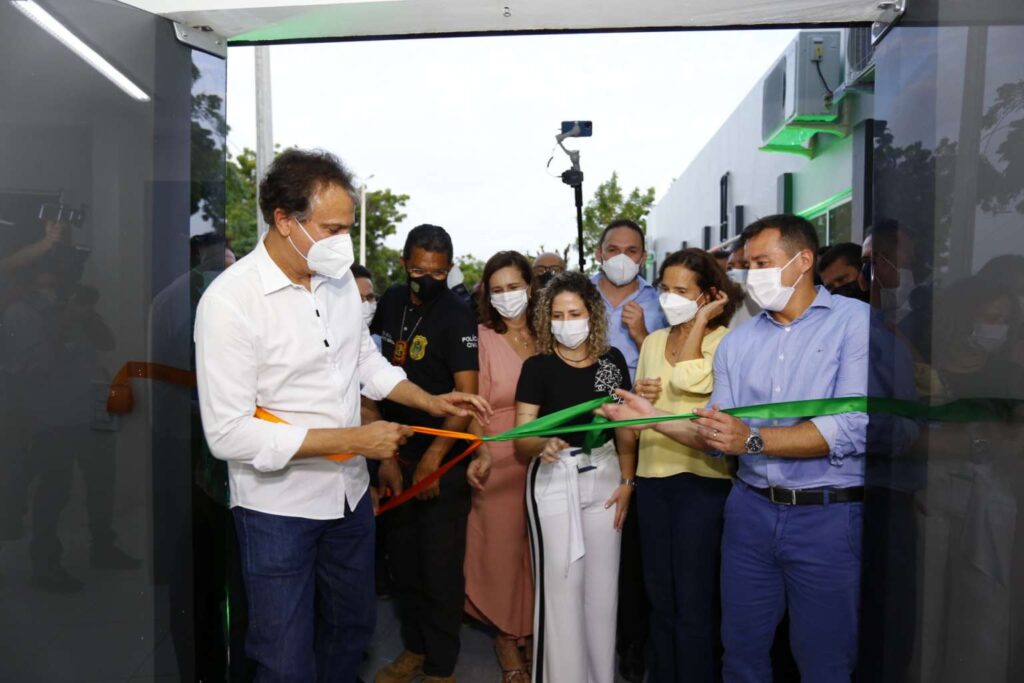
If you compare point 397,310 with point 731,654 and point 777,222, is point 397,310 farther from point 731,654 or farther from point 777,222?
point 731,654

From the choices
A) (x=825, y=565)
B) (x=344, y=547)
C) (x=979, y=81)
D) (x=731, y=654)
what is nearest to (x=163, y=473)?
(x=344, y=547)

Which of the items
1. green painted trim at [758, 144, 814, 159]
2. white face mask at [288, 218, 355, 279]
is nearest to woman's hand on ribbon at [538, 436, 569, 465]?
white face mask at [288, 218, 355, 279]

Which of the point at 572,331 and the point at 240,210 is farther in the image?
the point at 240,210

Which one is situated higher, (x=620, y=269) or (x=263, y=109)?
(x=263, y=109)

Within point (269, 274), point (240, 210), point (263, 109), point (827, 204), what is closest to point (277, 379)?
point (269, 274)

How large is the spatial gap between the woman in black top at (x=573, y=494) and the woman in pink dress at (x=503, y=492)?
0.41m

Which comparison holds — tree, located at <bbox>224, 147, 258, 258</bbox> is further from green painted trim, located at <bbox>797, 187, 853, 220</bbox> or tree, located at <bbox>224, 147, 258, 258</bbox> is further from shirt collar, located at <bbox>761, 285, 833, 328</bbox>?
shirt collar, located at <bbox>761, 285, 833, 328</bbox>

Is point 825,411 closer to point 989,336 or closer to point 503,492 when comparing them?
point 989,336

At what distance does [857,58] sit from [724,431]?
710 cm

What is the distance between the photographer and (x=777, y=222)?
289cm

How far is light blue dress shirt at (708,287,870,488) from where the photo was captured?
106 inches

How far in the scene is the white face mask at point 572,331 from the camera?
3.35 meters

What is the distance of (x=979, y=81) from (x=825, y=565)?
1.55 m

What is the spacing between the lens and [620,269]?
177 inches
